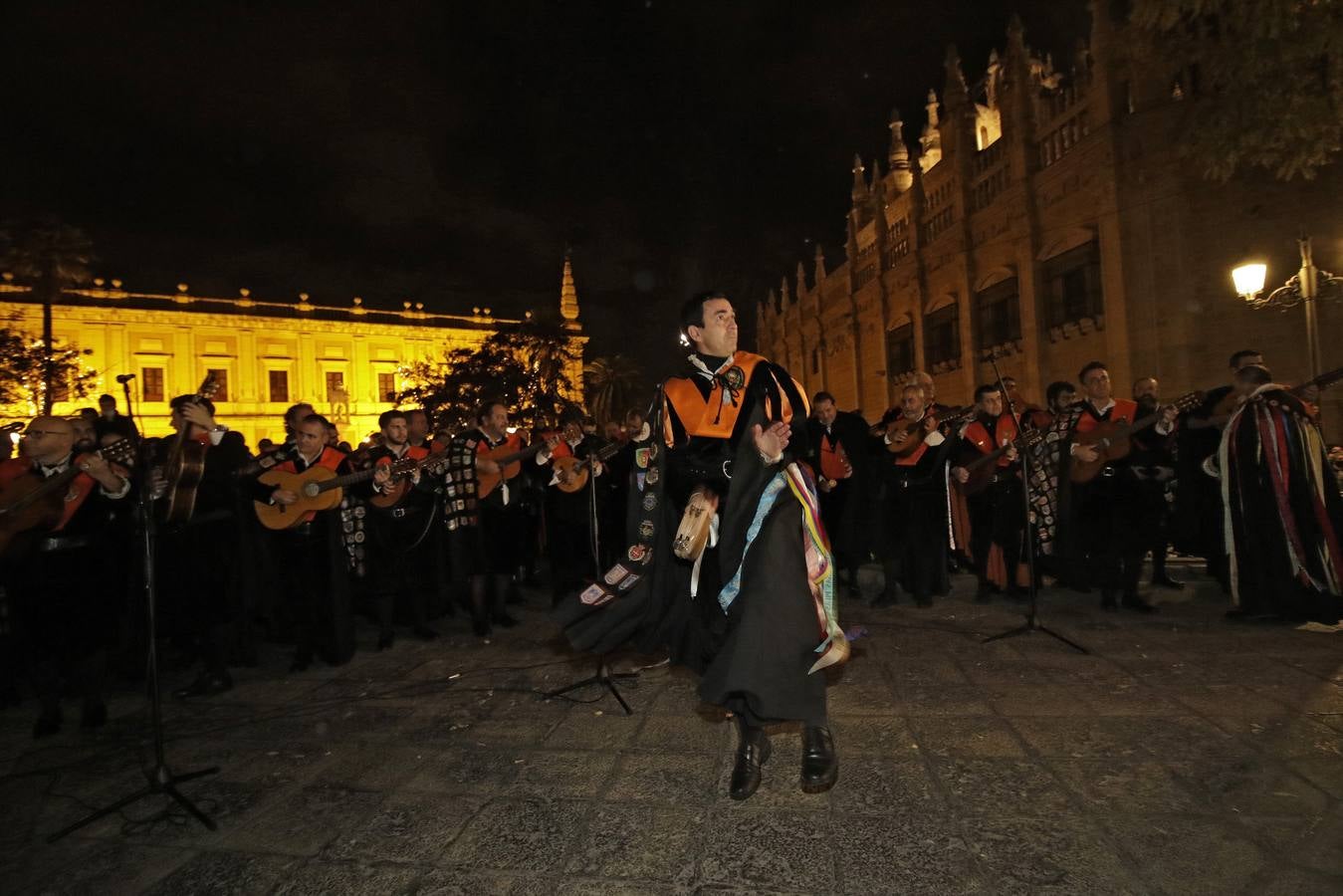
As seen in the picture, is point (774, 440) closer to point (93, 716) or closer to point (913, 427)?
point (93, 716)

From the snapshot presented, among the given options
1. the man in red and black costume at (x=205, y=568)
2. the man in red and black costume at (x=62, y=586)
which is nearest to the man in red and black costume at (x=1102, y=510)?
the man in red and black costume at (x=205, y=568)

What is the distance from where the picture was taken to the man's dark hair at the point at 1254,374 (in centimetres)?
650

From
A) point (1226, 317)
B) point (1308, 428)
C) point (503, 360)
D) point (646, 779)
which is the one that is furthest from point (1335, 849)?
point (503, 360)

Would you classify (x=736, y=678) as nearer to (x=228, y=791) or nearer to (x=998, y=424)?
(x=228, y=791)

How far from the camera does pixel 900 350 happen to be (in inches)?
1260

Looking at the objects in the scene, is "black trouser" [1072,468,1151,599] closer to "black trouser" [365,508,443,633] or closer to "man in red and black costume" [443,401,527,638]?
"man in red and black costume" [443,401,527,638]

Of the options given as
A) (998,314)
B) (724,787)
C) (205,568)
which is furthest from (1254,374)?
(998,314)

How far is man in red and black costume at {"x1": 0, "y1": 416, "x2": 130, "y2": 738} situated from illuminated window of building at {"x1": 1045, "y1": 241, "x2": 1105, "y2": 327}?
2073cm

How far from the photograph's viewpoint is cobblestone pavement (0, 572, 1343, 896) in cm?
265

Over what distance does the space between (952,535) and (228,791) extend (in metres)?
7.35

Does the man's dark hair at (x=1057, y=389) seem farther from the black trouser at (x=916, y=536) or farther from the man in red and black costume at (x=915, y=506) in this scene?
the black trouser at (x=916, y=536)

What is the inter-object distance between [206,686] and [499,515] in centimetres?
283

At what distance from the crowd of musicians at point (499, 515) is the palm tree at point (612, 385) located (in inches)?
1661

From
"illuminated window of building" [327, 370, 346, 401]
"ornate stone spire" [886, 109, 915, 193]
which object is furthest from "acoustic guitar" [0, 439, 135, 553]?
"illuminated window of building" [327, 370, 346, 401]
